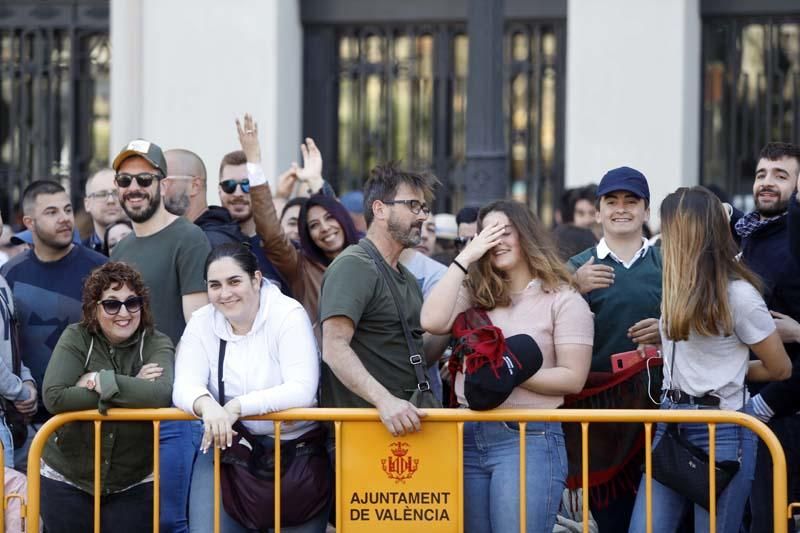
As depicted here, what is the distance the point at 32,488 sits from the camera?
5398 mm

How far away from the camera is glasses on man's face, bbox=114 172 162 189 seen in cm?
634

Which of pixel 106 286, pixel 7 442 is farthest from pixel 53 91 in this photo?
pixel 106 286

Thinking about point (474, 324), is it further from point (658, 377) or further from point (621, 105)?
point (621, 105)

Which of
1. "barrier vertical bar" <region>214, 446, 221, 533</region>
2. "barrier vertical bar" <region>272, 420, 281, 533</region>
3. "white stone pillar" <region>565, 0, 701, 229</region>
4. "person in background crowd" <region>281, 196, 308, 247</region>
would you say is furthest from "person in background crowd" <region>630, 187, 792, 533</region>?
"white stone pillar" <region>565, 0, 701, 229</region>

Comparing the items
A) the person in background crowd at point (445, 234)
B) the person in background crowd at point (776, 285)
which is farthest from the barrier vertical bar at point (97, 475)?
the person in background crowd at point (445, 234)

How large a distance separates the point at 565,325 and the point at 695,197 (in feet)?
2.39

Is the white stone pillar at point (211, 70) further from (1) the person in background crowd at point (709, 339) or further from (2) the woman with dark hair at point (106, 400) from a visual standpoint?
(1) the person in background crowd at point (709, 339)

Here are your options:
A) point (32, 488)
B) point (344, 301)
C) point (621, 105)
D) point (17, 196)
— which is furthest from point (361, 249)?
point (17, 196)

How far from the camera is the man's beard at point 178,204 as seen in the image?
683cm

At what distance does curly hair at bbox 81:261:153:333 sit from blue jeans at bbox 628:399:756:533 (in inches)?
88.3

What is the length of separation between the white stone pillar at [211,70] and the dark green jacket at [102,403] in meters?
6.02

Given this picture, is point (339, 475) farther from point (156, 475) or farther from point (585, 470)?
point (585, 470)

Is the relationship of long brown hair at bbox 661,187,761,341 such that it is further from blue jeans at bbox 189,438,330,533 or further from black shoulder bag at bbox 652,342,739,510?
blue jeans at bbox 189,438,330,533

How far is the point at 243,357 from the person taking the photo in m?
5.45
